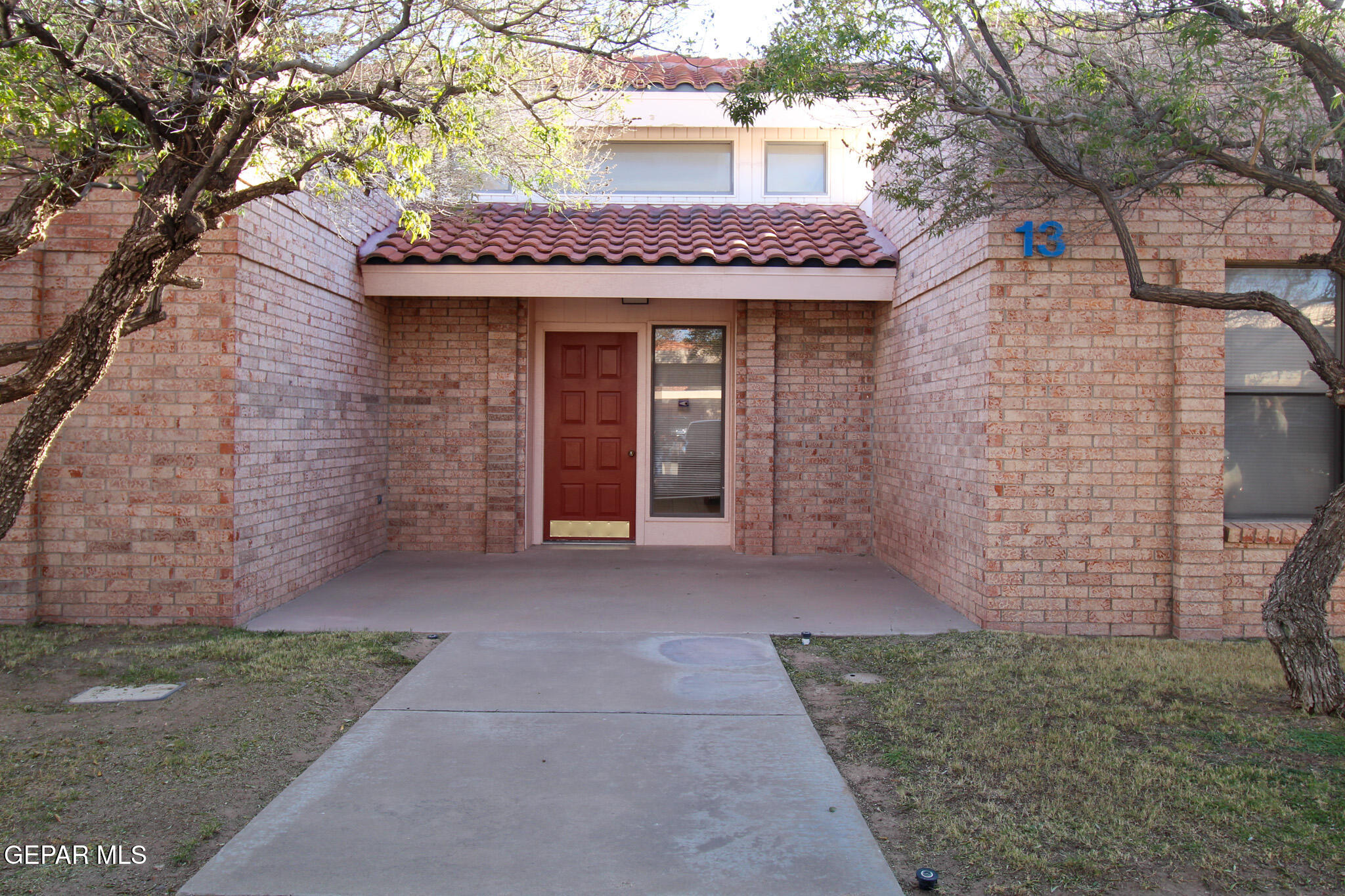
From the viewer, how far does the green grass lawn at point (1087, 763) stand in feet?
10.5

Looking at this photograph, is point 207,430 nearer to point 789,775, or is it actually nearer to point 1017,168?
point 789,775

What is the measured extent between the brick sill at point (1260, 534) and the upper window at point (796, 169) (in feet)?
21.1

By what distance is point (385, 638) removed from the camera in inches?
241

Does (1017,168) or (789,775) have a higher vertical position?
(1017,168)

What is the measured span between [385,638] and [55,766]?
2325 mm

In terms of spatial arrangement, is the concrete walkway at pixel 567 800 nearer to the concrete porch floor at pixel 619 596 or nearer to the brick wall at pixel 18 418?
the concrete porch floor at pixel 619 596

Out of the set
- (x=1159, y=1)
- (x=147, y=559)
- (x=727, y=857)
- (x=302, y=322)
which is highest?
(x=1159, y=1)

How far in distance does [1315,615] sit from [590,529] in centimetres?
714

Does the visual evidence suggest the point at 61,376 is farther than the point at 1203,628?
No

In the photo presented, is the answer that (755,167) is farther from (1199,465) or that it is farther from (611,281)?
(1199,465)

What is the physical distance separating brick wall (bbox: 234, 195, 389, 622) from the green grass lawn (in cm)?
410

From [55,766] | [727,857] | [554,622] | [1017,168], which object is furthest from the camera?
[554,622]

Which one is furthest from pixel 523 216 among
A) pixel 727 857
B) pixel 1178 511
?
pixel 727 857

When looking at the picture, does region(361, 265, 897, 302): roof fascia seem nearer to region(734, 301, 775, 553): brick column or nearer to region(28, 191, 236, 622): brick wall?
region(734, 301, 775, 553): brick column
